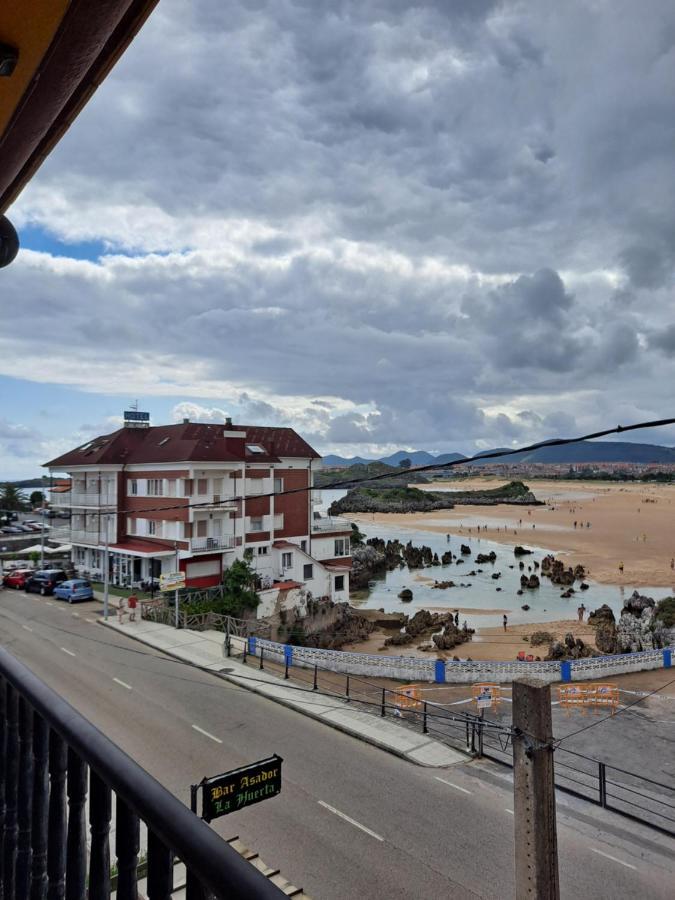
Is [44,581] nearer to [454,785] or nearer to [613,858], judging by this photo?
[454,785]

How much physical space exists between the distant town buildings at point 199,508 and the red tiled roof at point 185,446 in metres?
0.07

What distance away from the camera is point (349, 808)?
11.3 metres

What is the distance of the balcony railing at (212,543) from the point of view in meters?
29.2

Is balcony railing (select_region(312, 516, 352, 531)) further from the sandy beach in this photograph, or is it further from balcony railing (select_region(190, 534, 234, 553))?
the sandy beach

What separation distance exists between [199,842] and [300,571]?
3301 cm

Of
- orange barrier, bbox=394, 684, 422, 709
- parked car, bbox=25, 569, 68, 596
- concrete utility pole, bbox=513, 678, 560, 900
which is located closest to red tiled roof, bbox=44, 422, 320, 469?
parked car, bbox=25, 569, 68, 596

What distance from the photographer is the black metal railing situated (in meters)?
1.35

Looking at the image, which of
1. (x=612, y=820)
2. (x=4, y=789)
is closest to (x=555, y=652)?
(x=612, y=820)

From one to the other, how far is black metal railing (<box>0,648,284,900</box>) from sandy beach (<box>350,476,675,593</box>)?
53.1 meters

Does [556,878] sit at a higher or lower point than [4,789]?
lower

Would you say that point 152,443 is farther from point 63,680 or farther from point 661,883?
point 661,883

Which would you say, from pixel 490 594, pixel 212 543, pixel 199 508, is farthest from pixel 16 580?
pixel 490 594

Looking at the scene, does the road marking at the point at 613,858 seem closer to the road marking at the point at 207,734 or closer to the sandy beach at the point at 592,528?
the road marking at the point at 207,734

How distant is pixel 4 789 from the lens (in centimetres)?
223
